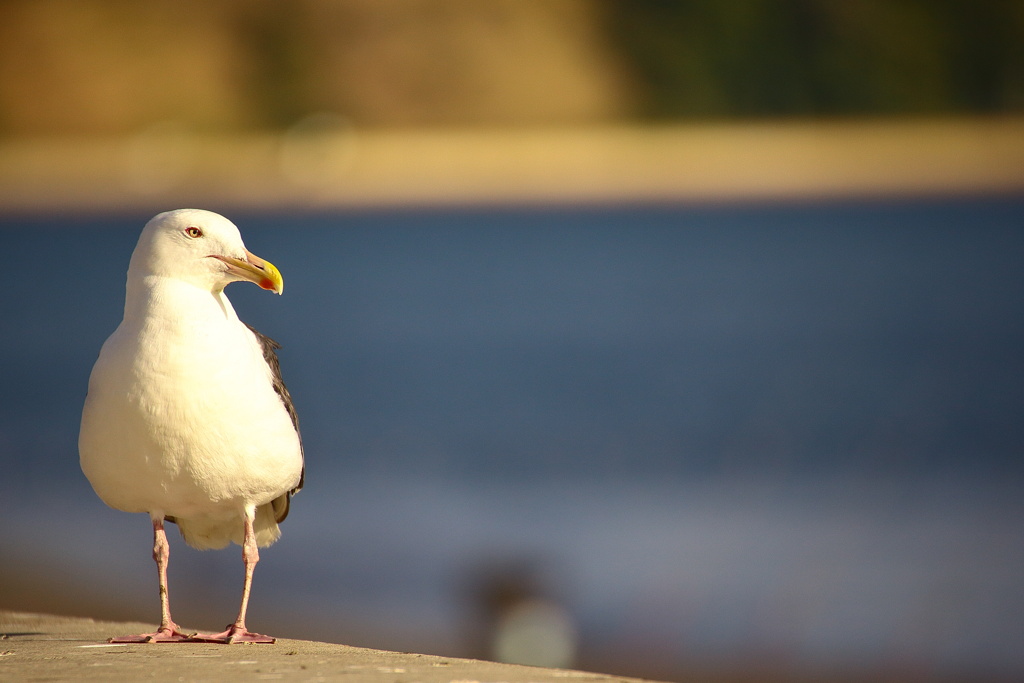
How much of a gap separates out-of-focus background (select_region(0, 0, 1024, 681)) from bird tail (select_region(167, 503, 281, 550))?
7.15 feet

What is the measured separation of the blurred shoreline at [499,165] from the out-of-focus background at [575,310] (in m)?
0.28

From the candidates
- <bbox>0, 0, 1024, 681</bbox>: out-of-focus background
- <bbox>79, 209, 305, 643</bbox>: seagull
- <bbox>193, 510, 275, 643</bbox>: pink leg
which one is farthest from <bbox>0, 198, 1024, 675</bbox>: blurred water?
<bbox>79, 209, 305, 643</bbox>: seagull

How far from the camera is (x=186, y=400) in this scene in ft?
12.5

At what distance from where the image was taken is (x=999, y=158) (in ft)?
205

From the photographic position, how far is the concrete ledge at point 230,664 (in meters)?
3.26

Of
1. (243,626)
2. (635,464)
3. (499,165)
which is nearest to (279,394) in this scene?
(243,626)

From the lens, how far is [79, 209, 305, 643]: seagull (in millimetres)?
3816

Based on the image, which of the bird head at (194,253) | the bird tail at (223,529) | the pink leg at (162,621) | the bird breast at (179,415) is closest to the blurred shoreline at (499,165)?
the bird tail at (223,529)

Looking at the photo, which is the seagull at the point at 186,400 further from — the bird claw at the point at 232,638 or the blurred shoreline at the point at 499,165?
the blurred shoreline at the point at 499,165

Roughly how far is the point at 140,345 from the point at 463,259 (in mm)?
45730

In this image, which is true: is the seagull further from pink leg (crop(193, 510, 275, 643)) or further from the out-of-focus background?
the out-of-focus background

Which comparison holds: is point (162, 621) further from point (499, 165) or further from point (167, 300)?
point (499, 165)

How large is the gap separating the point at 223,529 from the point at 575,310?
29.6 meters

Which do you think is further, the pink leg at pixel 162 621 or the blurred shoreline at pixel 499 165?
the blurred shoreline at pixel 499 165
